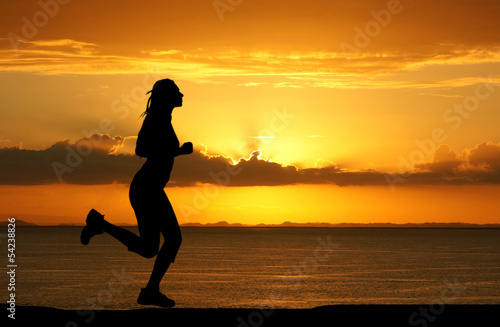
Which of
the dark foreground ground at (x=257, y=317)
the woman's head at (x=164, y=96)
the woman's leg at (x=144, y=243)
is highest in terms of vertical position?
the woman's head at (x=164, y=96)

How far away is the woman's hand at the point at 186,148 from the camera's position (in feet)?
31.7

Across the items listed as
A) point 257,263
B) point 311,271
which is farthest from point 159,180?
point 257,263

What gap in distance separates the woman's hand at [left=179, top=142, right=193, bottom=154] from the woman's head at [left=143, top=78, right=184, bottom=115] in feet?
2.14

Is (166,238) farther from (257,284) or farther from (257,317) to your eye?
(257,284)

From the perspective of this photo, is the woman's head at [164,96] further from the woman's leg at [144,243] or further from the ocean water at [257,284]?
the ocean water at [257,284]

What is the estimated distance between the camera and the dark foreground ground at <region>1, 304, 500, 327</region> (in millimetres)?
9148

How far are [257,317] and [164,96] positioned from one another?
11.0ft

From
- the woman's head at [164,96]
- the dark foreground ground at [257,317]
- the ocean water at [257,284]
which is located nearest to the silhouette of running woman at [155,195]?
the woman's head at [164,96]

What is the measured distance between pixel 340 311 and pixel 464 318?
5.63 feet

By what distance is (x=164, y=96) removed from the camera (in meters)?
9.95

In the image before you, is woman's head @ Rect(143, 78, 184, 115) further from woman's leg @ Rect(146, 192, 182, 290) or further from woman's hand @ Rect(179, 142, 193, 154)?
woman's leg @ Rect(146, 192, 182, 290)

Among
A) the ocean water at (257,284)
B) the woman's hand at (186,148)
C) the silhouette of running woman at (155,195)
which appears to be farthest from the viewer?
the ocean water at (257,284)

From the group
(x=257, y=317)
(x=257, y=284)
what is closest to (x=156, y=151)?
(x=257, y=317)

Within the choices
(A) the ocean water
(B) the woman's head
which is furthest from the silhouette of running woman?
(A) the ocean water
